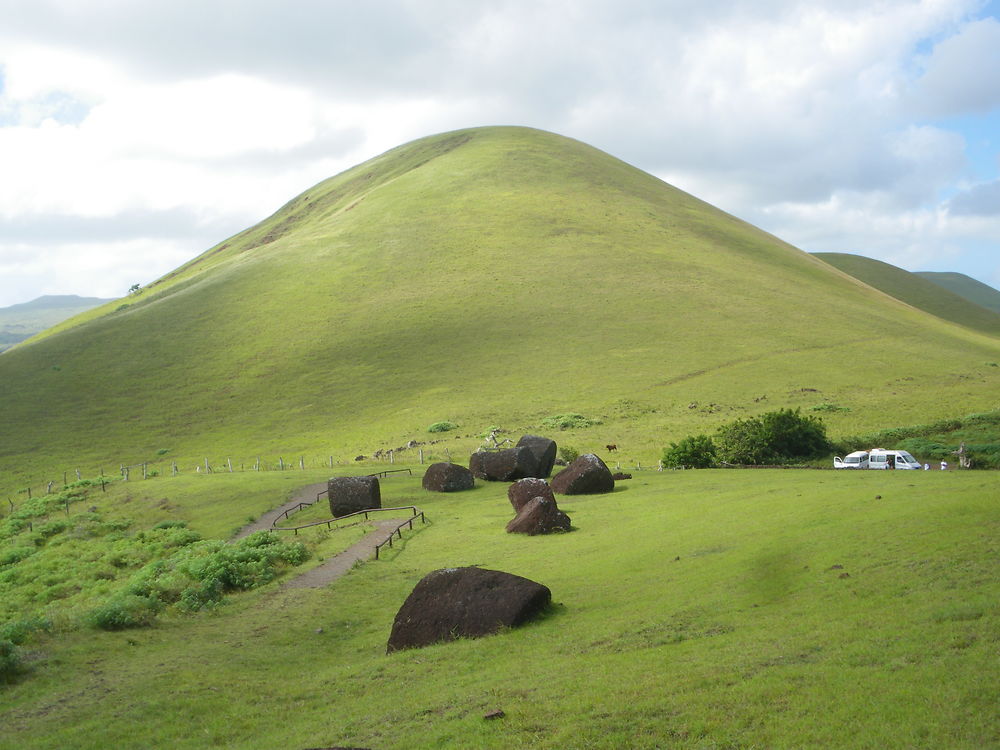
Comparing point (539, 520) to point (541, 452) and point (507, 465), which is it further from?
point (541, 452)

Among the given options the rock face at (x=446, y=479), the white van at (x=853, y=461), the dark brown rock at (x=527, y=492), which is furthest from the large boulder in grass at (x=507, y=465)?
the white van at (x=853, y=461)

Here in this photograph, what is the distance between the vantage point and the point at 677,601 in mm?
16328

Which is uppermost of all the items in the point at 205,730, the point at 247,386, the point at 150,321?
the point at 150,321

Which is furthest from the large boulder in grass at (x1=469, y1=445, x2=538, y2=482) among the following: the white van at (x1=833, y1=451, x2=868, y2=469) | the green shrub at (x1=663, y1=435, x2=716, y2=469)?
the white van at (x1=833, y1=451, x2=868, y2=469)

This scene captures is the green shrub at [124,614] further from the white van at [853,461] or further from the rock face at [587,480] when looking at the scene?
the white van at [853,461]

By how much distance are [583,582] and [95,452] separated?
201 feet

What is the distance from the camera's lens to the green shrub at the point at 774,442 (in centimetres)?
4500

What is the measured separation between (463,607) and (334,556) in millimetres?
12240

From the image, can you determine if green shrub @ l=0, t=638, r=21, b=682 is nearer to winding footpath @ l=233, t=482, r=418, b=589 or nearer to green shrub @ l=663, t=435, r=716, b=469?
winding footpath @ l=233, t=482, r=418, b=589

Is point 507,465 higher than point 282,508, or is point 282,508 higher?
point 507,465

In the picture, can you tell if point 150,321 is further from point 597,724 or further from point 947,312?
point 947,312

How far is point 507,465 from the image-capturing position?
44.4 meters

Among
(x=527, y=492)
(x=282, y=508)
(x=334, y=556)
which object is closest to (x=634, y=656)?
(x=334, y=556)

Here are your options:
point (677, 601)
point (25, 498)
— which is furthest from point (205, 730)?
point (25, 498)
